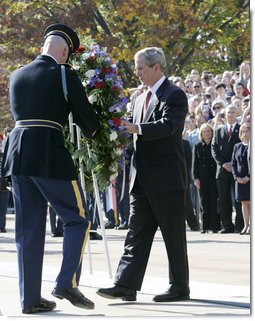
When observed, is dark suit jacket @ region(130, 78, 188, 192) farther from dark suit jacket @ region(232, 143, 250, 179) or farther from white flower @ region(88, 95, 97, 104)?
dark suit jacket @ region(232, 143, 250, 179)

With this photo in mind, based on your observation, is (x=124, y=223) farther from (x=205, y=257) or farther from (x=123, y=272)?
(x=123, y=272)

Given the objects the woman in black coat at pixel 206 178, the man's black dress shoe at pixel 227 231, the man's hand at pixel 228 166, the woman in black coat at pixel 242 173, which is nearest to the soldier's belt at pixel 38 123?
the woman in black coat at pixel 242 173

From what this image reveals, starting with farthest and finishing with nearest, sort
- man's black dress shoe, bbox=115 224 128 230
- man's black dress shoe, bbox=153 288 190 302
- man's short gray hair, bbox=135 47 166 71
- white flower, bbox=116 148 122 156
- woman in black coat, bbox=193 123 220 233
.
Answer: man's black dress shoe, bbox=115 224 128 230, woman in black coat, bbox=193 123 220 233, white flower, bbox=116 148 122 156, man's short gray hair, bbox=135 47 166 71, man's black dress shoe, bbox=153 288 190 302

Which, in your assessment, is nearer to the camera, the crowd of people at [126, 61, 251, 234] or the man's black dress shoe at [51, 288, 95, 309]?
the man's black dress shoe at [51, 288, 95, 309]

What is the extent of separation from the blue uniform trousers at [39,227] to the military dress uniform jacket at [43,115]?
100 millimetres

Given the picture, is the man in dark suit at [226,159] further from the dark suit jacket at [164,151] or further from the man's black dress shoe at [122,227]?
the dark suit jacket at [164,151]

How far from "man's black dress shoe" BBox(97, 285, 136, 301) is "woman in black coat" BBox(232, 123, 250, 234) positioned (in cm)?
910

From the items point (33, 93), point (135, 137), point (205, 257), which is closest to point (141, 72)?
point (135, 137)

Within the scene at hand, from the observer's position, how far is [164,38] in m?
26.5

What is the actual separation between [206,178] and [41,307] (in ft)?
36.7

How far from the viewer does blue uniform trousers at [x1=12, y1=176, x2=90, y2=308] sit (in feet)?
27.3

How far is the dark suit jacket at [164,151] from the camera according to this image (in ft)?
30.2

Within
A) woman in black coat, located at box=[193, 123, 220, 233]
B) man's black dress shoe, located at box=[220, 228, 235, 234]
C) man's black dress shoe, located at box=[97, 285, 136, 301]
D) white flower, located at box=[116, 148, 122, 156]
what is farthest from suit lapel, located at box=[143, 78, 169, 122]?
woman in black coat, located at box=[193, 123, 220, 233]

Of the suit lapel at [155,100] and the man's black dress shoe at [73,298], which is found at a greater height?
the suit lapel at [155,100]
